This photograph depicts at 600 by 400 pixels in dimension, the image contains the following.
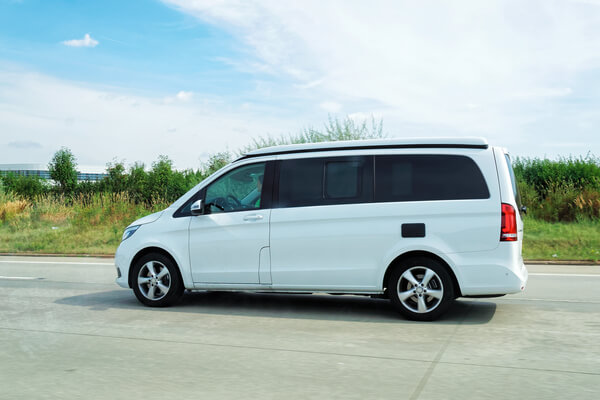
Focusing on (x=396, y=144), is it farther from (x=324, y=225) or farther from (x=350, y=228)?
(x=324, y=225)

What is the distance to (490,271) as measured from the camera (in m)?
6.80

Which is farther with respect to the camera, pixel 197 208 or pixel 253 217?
pixel 197 208

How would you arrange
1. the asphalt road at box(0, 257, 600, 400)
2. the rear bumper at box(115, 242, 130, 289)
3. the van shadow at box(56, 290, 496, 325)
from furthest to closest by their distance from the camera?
the rear bumper at box(115, 242, 130, 289) < the van shadow at box(56, 290, 496, 325) < the asphalt road at box(0, 257, 600, 400)

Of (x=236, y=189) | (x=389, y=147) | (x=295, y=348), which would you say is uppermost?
(x=389, y=147)

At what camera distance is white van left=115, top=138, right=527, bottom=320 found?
686cm

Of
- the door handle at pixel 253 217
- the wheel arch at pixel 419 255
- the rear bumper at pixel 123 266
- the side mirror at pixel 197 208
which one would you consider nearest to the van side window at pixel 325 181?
the door handle at pixel 253 217

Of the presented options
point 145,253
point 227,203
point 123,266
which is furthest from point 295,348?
point 123,266

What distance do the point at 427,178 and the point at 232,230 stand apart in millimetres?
2505

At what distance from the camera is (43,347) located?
608 cm

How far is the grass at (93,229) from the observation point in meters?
14.9

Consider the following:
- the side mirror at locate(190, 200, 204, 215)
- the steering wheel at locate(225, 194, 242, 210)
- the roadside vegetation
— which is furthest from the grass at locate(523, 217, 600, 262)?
the side mirror at locate(190, 200, 204, 215)

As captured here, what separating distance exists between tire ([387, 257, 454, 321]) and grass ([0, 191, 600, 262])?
7416 mm

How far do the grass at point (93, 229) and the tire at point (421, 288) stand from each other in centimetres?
742

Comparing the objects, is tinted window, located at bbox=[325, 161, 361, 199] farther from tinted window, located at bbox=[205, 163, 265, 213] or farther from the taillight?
the taillight
